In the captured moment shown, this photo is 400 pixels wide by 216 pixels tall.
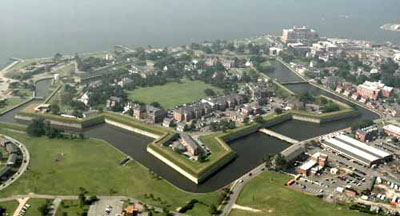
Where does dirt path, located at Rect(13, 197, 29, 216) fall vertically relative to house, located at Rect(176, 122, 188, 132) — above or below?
below

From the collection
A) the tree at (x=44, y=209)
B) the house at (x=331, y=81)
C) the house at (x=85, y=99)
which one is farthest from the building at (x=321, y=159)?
the house at (x=85, y=99)

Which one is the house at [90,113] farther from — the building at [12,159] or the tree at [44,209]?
the tree at [44,209]

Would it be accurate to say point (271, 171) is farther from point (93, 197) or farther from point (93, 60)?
point (93, 60)

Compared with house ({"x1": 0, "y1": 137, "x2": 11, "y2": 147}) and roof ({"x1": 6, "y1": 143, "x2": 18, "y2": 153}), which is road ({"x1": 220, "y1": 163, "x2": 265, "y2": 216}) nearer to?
roof ({"x1": 6, "y1": 143, "x2": 18, "y2": 153})

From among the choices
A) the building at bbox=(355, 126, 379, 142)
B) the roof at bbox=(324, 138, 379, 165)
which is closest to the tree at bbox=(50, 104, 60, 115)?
the roof at bbox=(324, 138, 379, 165)

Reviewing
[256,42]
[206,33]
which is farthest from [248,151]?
[206,33]
